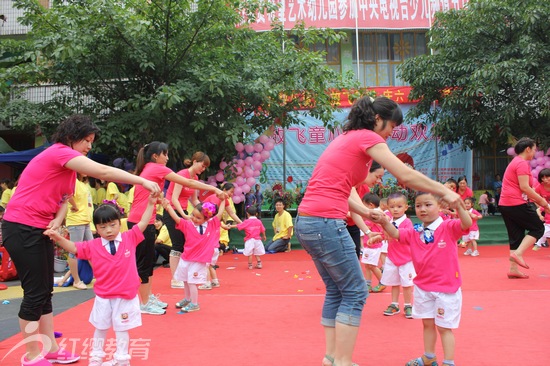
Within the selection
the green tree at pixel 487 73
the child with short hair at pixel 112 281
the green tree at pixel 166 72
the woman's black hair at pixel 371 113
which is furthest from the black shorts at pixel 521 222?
the green tree at pixel 487 73

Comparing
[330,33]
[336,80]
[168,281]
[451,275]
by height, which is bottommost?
[168,281]

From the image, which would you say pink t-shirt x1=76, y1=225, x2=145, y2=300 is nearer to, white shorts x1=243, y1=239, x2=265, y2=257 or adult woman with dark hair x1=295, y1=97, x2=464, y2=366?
adult woman with dark hair x1=295, y1=97, x2=464, y2=366

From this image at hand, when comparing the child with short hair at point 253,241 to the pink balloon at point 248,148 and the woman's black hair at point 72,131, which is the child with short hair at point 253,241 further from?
the woman's black hair at point 72,131

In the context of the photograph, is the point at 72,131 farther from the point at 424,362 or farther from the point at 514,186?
the point at 514,186

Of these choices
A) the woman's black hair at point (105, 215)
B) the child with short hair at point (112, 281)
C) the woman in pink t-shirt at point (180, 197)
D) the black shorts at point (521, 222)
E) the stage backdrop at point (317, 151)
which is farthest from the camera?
the stage backdrop at point (317, 151)

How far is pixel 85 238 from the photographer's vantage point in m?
7.30

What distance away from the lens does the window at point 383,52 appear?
16203 mm

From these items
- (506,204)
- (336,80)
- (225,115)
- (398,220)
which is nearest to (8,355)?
(398,220)

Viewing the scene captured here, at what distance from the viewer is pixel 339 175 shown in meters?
3.12

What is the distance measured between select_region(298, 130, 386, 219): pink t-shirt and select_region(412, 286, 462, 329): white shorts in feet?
2.97

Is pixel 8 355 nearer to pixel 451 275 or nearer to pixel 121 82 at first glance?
pixel 451 275

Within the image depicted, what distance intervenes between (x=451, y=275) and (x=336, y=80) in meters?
8.25

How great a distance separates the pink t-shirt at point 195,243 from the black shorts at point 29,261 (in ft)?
7.29

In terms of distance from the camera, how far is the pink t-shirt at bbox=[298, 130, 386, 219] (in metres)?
3.09
